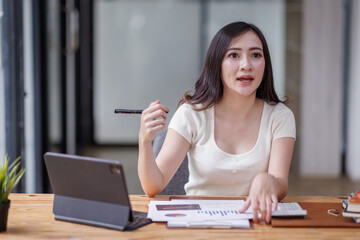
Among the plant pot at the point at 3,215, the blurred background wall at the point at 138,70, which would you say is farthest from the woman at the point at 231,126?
the blurred background wall at the point at 138,70

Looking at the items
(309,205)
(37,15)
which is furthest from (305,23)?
(309,205)

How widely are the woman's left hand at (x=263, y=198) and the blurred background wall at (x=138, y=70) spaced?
191 centimetres

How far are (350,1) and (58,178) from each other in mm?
4169

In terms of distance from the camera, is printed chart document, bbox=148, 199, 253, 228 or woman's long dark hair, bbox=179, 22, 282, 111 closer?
printed chart document, bbox=148, 199, 253, 228

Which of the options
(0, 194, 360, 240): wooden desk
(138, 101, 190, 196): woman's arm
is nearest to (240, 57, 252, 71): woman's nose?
(138, 101, 190, 196): woman's arm

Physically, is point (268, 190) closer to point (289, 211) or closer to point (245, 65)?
point (289, 211)

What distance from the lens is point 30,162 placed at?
12.7 feet

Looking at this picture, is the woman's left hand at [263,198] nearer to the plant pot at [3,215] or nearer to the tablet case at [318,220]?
the tablet case at [318,220]

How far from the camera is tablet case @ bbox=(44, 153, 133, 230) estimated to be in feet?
4.79

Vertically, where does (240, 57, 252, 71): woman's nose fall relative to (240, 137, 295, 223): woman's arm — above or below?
above

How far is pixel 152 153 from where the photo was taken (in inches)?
72.7

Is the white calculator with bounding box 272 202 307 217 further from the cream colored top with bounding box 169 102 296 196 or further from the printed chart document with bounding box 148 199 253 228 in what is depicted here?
the cream colored top with bounding box 169 102 296 196

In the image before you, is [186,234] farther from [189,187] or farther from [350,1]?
[350,1]

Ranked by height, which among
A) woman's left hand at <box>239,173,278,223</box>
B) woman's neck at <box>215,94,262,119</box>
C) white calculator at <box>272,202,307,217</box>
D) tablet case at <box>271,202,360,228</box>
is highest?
woman's neck at <box>215,94,262,119</box>
